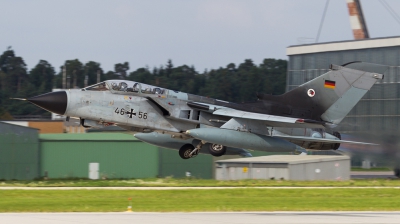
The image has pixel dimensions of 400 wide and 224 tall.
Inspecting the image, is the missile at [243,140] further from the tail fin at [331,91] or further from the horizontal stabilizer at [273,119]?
the tail fin at [331,91]

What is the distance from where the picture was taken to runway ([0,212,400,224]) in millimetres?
15141

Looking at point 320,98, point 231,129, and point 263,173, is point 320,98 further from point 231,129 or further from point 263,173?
point 263,173

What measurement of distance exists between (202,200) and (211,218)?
5457 mm

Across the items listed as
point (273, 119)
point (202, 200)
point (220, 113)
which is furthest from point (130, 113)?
point (273, 119)

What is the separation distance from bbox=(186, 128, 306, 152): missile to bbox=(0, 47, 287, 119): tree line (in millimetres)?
71510

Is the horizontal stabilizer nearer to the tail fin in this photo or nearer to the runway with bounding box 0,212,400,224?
the tail fin

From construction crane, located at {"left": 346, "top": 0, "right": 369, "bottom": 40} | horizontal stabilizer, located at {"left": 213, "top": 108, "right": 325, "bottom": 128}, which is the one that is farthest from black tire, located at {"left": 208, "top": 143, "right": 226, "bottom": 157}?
construction crane, located at {"left": 346, "top": 0, "right": 369, "bottom": 40}

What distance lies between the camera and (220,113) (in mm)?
21172

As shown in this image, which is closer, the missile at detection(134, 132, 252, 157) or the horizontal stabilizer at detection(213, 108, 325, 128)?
the horizontal stabilizer at detection(213, 108, 325, 128)

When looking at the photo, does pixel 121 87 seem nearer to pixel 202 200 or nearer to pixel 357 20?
pixel 202 200

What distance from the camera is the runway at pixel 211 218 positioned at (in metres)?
15.1

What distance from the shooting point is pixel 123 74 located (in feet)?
364

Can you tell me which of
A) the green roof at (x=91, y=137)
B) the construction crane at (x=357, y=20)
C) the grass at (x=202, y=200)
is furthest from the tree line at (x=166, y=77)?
the grass at (x=202, y=200)

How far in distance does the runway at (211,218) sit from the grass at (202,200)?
1391mm
